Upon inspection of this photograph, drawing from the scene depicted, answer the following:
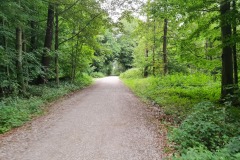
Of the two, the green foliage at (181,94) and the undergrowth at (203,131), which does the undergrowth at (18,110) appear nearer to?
the undergrowth at (203,131)

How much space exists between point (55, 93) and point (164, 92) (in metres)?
6.11

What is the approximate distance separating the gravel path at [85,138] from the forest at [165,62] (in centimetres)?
62

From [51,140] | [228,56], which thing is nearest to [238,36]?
[228,56]

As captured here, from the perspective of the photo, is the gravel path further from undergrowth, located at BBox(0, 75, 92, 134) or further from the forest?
the forest

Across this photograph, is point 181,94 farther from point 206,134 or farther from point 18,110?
point 18,110

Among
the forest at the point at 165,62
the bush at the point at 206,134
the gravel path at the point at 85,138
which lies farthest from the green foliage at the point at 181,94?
the bush at the point at 206,134

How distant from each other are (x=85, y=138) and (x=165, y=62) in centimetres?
1267

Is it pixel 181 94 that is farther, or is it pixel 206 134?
pixel 181 94

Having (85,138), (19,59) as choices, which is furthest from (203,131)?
(19,59)

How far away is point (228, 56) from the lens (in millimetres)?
8531

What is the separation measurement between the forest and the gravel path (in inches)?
24.2

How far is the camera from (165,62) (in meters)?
16.7

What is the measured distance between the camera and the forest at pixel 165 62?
16.8ft

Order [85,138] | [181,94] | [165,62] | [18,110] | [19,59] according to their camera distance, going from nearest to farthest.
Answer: [85,138]
[18,110]
[19,59]
[181,94]
[165,62]
